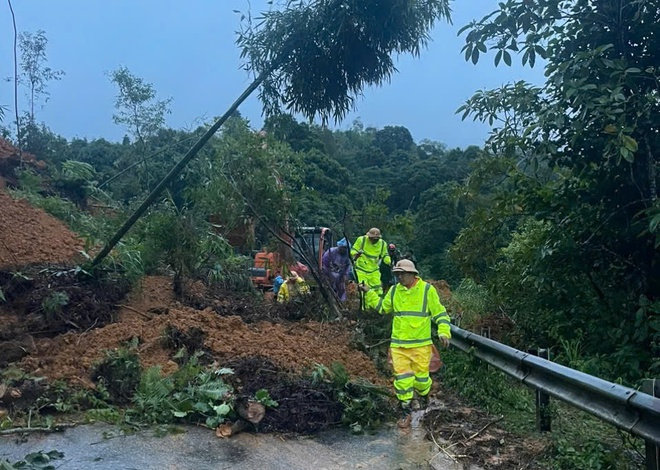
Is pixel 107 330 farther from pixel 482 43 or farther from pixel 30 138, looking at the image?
pixel 30 138

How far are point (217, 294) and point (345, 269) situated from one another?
2196 mm

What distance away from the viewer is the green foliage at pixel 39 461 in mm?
4387

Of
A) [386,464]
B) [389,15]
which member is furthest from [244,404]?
[389,15]

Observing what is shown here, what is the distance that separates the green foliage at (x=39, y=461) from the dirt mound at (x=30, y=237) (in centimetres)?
580

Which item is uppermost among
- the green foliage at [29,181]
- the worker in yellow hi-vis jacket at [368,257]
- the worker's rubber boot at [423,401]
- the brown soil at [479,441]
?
the green foliage at [29,181]

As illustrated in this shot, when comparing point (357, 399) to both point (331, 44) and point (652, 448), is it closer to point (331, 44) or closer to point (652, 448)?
point (652, 448)

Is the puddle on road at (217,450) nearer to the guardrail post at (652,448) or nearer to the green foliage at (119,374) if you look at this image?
the green foliage at (119,374)

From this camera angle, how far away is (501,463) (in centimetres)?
490

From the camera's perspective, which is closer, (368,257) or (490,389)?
(490,389)

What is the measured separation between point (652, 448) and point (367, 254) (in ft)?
25.2

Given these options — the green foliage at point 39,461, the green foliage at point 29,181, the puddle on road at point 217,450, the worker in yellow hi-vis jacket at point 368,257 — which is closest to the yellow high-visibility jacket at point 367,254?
the worker in yellow hi-vis jacket at point 368,257

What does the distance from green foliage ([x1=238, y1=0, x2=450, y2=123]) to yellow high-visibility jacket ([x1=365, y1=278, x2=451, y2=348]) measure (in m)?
4.64

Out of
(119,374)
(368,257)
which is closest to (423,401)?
(119,374)

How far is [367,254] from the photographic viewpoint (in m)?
11.4
